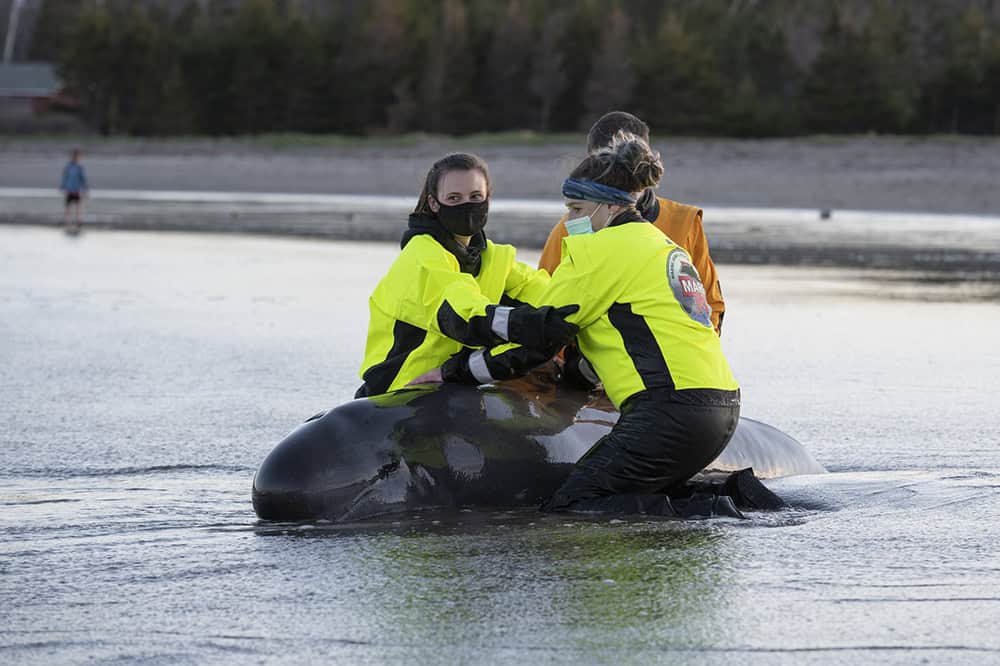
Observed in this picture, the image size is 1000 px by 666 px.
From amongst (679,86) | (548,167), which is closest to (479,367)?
(548,167)

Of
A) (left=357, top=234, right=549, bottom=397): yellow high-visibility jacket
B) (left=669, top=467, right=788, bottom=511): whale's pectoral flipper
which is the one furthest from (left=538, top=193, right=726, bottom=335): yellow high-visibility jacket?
(left=669, top=467, right=788, bottom=511): whale's pectoral flipper

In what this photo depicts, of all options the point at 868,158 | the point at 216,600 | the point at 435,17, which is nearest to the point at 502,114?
the point at 435,17

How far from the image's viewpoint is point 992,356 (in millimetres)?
12258

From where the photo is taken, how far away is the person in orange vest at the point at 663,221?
7363 mm

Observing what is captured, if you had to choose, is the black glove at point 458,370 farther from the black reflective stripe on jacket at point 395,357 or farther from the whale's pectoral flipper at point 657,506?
the whale's pectoral flipper at point 657,506

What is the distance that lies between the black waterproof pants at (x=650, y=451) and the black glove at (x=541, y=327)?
1.28 feet

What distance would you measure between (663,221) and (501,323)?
143 cm

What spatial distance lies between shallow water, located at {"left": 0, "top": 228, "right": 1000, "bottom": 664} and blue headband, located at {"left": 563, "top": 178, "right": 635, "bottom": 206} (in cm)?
121

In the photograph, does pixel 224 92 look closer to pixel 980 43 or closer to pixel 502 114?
pixel 502 114

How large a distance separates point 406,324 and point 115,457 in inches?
77.3

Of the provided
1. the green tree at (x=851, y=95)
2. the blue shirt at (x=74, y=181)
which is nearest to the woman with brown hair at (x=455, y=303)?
the blue shirt at (x=74, y=181)

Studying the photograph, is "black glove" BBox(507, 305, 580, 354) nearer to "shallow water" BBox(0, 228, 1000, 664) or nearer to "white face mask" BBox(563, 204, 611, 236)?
"white face mask" BBox(563, 204, 611, 236)

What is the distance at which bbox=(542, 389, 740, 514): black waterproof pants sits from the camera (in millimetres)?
6453

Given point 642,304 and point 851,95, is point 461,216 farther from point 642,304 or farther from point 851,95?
A: point 851,95
